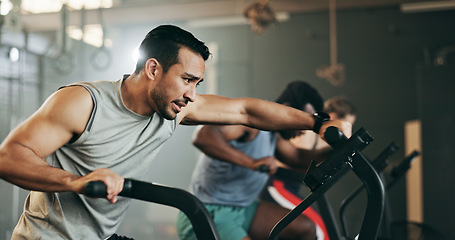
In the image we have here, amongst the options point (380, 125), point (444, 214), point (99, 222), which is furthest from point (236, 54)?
point (99, 222)

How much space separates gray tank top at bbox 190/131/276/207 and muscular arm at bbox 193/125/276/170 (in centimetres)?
8

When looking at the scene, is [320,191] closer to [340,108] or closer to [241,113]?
[241,113]

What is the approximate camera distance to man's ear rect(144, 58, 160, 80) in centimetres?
150

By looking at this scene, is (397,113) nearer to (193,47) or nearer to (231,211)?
(231,211)

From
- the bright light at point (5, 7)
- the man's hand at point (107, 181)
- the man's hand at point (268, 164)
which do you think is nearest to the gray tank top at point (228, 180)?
the man's hand at point (268, 164)

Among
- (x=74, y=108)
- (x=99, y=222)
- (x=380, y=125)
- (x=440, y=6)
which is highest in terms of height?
(x=440, y=6)

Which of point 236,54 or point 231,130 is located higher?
point 236,54

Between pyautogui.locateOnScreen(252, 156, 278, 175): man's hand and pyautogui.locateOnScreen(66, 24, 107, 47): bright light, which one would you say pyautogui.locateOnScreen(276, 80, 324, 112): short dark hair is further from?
pyautogui.locateOnScreen(66, 24, 107, 47): bright light

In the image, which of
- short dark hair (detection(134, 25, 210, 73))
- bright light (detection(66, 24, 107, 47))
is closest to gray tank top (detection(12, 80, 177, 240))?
short dark hair (detection(134, 25, 210, 73))

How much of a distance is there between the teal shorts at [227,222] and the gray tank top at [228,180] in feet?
0.10

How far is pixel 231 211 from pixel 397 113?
4.19 metres

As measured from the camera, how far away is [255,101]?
1.77 m

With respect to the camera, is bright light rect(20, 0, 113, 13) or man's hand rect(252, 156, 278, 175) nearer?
man's hand rect(252, 156, 278, 175)

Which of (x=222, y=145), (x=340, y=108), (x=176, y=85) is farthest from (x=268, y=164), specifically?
(x=340, y=108)
